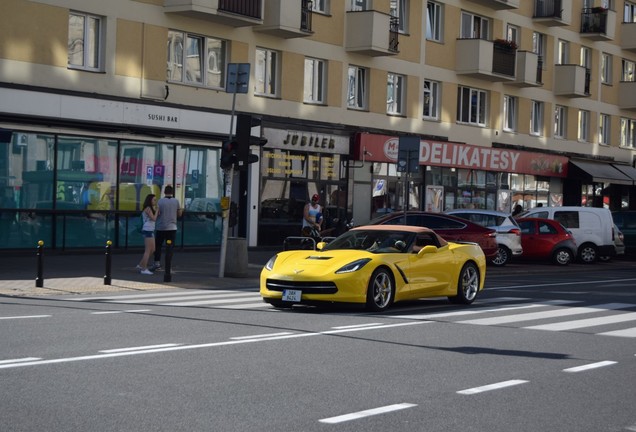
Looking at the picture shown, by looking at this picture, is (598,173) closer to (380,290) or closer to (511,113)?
(511,113)

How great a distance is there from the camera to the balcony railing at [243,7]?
3135 cm

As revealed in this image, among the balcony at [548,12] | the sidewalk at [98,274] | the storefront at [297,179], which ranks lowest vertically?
the sidewalk at [98,274]

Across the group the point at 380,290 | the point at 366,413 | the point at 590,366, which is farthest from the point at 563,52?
the point at 366,413

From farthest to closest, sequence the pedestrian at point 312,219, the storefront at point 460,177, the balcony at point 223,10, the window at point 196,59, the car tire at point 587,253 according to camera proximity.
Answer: the storefront at point 460,177 < the car tire at point 587,253 < the window at point 196,59 < the balcony at point 223,10 < the pedestrian at point 312,219

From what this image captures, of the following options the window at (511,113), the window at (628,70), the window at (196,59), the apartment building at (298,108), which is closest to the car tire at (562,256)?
the apartment building at (298,108)

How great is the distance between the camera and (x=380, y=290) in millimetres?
16438

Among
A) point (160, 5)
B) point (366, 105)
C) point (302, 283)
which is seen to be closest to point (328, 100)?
point (366, 105)

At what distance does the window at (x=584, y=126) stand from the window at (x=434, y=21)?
518 inches

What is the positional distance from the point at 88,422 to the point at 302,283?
8487 mm

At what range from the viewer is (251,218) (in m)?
34.1

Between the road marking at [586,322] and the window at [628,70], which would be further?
the window at [628,70]

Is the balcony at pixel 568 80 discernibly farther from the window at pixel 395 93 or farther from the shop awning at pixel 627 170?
the window at pixel 395 93

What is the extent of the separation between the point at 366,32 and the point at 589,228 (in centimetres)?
960

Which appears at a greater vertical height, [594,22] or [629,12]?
[629,12]
